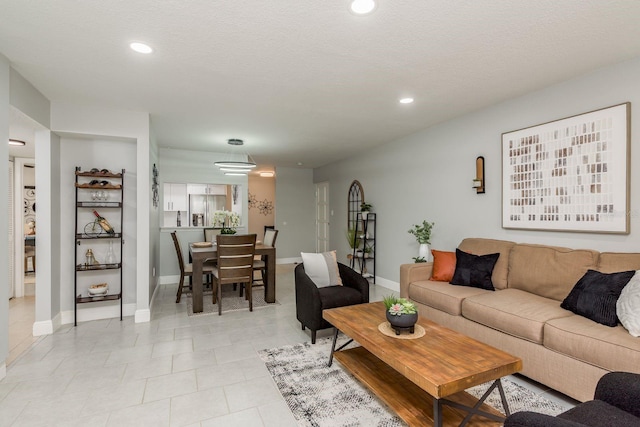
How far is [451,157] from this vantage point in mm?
4383

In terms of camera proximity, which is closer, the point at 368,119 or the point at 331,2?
the point at 331,2

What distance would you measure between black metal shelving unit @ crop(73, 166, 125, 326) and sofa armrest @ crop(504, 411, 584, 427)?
13.5ft

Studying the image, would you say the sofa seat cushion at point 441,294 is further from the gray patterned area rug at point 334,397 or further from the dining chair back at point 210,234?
the dining chair back at point 210,234

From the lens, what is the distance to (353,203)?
6.89 metres

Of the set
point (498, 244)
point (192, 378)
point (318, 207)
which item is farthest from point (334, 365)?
point (318, 207)

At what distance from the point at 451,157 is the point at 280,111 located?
2361 mm

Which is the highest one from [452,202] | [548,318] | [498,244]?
[452,202]

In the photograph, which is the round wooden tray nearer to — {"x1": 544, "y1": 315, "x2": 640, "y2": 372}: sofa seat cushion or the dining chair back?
{"x1": 544, "y1": 315, "x2": 640, "y2": 372}: sofa seat cushion

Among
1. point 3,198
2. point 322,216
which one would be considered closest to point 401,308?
point 3,198

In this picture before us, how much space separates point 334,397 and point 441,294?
62.2 inches

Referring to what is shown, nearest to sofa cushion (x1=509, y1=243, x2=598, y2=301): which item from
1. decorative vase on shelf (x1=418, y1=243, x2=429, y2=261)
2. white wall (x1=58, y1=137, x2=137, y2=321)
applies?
decorative vase on shelf (x1=418, y1=243, x2=429, y2=261)

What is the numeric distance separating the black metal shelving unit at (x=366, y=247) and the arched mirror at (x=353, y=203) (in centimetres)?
26

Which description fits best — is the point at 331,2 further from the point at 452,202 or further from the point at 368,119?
the point at 452,202

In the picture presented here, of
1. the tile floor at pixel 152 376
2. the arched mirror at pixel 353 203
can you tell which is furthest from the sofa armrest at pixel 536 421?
the arched mirror at pixel 353 203
